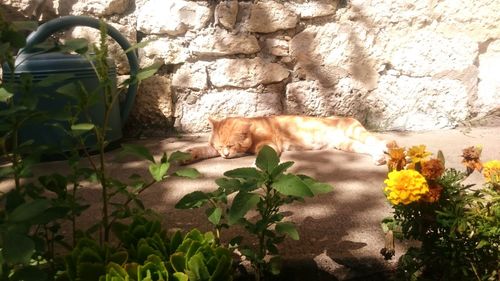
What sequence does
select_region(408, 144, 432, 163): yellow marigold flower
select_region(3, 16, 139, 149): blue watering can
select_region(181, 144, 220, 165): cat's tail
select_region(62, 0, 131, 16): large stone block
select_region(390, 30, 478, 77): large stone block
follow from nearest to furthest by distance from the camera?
select_region(408, 144, 432, 163): yellow marigold flower → select_region(3, 16, 139, 149): blue watering can → select_region(181, 144, 220, 165): cat's tail → select_region(62, 0, 131, 16): large stone block → select_region(390, 30, 478, 77): large stone block

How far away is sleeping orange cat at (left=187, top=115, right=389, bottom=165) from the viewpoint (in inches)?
116

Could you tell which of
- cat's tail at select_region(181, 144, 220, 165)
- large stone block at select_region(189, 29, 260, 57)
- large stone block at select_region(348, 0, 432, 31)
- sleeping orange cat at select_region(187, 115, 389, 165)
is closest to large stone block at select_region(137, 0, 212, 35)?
large stone block at select_region(189, 29, 260, 57)

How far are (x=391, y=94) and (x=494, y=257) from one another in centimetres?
231

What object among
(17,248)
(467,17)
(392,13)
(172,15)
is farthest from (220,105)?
(17,248)

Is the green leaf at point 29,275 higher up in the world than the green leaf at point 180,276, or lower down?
higher up

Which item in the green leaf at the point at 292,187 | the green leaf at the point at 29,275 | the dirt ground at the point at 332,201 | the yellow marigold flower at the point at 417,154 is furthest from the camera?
the dirt ground at the point at 332,201

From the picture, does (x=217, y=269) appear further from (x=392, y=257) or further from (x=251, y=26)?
(x=251, y=26)

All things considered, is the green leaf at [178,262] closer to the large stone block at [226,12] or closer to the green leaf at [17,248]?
the green leaf at [17,248]

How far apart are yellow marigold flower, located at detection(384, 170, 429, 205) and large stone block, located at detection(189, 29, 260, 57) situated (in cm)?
228

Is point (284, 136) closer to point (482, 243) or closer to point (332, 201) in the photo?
point (332, 201)

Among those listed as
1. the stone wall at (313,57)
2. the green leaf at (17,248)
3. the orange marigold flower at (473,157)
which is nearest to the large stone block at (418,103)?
the stone wall at (313,57)

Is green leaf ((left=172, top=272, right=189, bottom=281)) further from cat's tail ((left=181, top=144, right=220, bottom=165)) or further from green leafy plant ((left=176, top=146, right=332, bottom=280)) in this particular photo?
cat's tail ((left=181, top=144, right=220, bottom=165))

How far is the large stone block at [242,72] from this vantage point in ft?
11.0

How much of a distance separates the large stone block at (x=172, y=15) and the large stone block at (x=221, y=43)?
12cm
